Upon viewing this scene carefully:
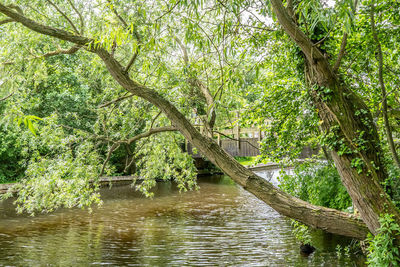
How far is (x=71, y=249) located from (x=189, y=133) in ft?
11.9

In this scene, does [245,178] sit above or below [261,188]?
above

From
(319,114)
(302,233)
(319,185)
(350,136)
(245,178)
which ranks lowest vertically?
(302,233)

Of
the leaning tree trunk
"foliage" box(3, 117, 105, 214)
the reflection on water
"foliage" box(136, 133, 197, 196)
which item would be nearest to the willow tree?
the leaning tree trunk

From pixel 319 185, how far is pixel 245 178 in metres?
2.41

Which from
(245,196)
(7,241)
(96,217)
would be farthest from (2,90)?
(245,196)

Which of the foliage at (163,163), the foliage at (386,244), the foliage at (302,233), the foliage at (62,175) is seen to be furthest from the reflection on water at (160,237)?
the foliage at (386,244)

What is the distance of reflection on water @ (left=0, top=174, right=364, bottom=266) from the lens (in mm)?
5820

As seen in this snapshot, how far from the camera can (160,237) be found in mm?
7414

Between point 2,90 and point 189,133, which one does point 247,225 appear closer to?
point 189,133

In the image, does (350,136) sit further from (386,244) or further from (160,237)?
(160,237)

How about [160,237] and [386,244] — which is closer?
[386,244]

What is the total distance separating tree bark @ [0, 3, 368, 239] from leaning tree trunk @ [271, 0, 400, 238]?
490mm

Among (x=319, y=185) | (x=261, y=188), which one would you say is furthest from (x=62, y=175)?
(x=319, y=185)

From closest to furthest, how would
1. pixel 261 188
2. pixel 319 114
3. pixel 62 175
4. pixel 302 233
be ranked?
pixel 319 114 → pixel 261 188 → pixel 302 233 → pixel 62 175
